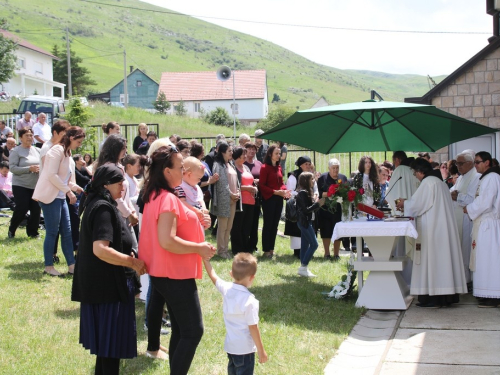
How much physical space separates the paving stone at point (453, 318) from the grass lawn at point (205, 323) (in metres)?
0.73

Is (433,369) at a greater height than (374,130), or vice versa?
(374,130)

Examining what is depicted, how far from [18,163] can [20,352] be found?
18.5 ft

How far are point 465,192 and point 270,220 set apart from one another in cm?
380

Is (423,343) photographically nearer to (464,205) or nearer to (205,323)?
(205,323)

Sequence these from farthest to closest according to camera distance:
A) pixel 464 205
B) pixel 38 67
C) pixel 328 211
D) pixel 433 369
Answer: pixel 38 67
pixel 328 211
pixel 464 205
pixel 433 369

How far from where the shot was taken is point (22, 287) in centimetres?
857

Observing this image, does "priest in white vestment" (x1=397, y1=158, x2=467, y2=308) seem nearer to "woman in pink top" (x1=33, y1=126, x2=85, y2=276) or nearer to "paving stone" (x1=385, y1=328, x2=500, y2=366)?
"paving stone" (x1=385, y1=328, x2=500, y2=366)

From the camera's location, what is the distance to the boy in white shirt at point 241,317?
479 centimetres

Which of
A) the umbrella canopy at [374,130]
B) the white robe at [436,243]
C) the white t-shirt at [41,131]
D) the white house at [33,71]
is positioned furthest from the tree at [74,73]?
the white robe at [436,243]

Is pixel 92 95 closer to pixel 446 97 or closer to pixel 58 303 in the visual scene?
pixel 446 97

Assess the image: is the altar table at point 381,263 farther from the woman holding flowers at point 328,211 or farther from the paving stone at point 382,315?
the woman holding flowers at point 328,211

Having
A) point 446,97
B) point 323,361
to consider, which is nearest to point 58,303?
point 323,361

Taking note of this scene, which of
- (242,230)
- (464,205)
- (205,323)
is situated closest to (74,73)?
(242,230)

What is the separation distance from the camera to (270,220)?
12.3m
